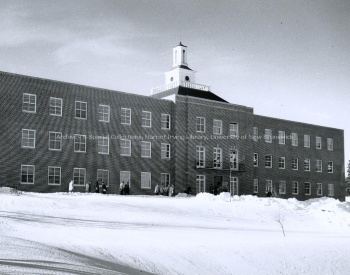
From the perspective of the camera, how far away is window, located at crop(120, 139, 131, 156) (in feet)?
142

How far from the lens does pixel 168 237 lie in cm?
1955

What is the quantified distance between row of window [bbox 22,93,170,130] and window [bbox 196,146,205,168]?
3.50m

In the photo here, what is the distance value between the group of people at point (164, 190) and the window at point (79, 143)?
6.67 m

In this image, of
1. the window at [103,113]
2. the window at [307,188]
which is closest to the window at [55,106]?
the window at [103,113]

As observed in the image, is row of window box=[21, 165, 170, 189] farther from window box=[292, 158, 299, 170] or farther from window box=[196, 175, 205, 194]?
window box=[292, 158, 299, 170]

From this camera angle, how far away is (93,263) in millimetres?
11969

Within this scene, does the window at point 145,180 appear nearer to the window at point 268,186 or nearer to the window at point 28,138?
the window at point 28,138

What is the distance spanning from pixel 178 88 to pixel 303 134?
1639cm

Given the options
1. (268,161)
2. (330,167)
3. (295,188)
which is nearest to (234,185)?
(268,161)

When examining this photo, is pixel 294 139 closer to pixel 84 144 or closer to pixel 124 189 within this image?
pixel 124 189

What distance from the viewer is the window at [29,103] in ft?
127

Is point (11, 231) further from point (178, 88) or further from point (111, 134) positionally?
point (178, 88)

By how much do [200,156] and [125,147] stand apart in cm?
749

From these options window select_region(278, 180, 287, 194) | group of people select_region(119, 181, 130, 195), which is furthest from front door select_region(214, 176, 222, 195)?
window select_region(278, 180, 287, 194)
